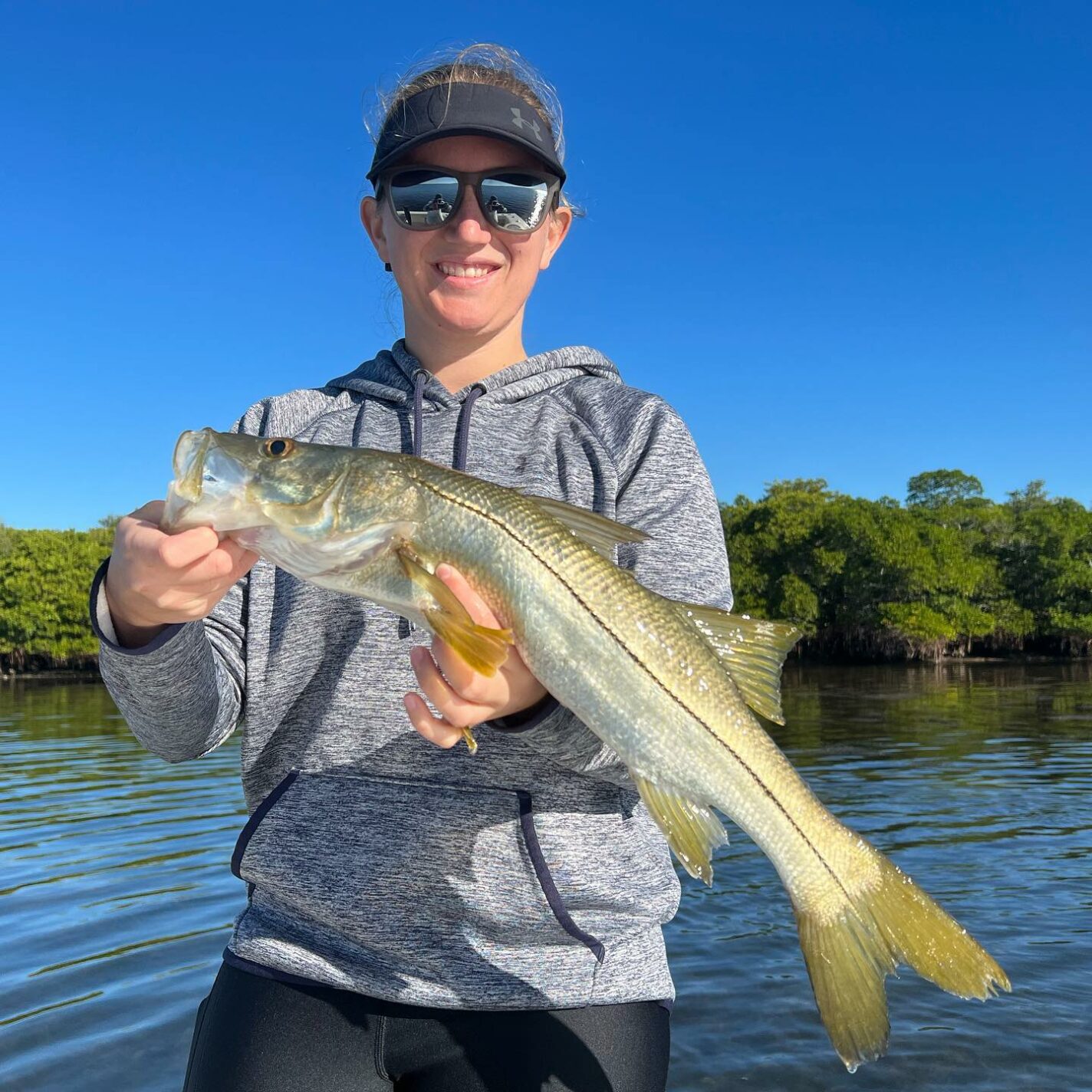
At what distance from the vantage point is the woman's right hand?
88.0 inches

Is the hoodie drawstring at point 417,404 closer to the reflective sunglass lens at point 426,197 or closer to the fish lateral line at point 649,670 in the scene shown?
the reflective sunglass lens at point 426,197

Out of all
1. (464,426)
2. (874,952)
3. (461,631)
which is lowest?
(874,952)

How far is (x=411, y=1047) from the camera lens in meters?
2.71

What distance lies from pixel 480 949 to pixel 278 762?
2.69ft

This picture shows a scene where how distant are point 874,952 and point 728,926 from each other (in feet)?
26.9

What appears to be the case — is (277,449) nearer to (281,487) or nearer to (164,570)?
(281,487)

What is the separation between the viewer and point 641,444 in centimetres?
313

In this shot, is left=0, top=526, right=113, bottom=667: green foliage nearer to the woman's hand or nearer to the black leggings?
the black leggings

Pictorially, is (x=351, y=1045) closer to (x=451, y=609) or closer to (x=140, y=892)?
(x=451, y=609)

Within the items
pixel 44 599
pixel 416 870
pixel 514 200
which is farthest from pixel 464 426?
pixel 44 599

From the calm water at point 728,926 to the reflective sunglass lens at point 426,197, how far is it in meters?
6.13

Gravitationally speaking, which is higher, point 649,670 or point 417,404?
point 417,404

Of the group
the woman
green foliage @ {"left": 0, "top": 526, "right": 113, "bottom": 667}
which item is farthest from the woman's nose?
green foliage @ {"left": 0, "top": 526, "right": 113, "bottom": 667}

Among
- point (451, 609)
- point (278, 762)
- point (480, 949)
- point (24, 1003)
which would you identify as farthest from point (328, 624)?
point (24, 1003)
